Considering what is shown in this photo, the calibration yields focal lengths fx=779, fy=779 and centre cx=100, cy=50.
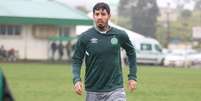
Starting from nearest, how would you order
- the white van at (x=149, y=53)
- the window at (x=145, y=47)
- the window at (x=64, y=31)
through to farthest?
the window at (x=64, y=31) < the white van at (x=149, y=53) < the window at (x=145, y=47)

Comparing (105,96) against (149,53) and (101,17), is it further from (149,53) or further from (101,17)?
(149,53)

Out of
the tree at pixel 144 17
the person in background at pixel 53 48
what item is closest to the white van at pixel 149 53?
the person in background at pixel 53 48

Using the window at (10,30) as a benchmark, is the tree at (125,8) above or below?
below

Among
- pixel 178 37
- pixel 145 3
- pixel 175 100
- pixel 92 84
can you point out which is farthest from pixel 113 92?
pixel 178 37

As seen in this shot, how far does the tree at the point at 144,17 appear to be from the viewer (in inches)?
4449

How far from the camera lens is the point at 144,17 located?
384 feet

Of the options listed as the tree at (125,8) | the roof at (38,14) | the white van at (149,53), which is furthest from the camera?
the tree at (125,8)

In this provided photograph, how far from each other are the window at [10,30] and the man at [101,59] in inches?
2047

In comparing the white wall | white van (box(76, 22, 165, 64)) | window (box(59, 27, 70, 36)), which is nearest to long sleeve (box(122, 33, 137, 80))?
the white wall

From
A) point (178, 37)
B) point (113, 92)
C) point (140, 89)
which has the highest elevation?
point (113, 92)

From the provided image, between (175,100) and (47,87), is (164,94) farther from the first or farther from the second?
(47,87)

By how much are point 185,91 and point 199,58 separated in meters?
43.7

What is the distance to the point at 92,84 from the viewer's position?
9234mm

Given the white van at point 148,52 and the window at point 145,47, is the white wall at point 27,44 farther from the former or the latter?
the window at point 145,47
